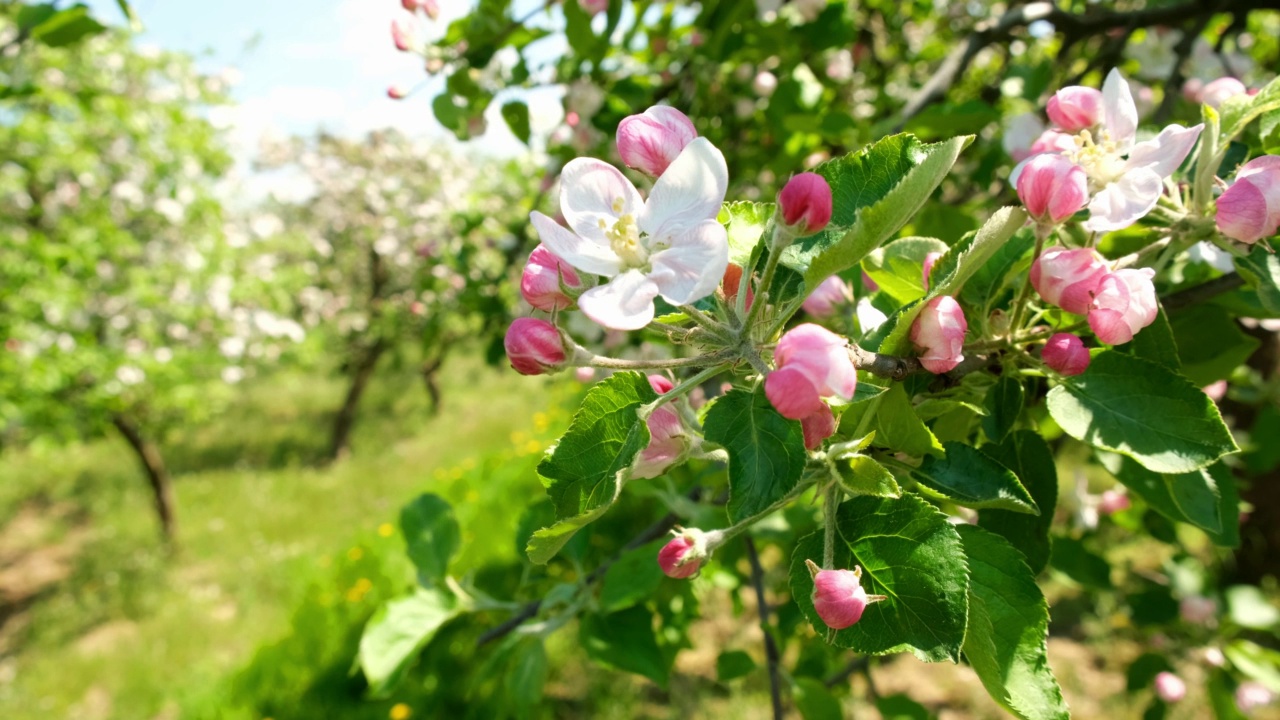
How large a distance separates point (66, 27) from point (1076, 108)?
1.96m

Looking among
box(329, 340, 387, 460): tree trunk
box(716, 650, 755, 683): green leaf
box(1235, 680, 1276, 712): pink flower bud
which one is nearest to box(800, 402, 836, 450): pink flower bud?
box(716, 650, 755, 683): green leaf

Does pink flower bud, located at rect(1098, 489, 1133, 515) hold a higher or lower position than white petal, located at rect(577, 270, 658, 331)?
lower

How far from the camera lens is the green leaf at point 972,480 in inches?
23.2

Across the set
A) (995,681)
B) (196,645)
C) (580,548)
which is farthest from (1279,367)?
(196,645)

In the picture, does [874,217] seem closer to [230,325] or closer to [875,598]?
[875,598]

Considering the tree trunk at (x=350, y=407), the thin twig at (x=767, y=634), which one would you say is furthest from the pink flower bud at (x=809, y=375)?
the tree trunk at (x=350, y=407)

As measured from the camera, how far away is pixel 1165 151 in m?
0.65

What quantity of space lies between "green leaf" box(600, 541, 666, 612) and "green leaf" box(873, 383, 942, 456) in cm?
63

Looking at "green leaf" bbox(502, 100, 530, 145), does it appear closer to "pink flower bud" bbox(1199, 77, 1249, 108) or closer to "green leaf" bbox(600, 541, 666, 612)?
"green leaf" bbox(600, 541, 666, 612)

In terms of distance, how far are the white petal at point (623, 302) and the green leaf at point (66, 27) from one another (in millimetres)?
1747

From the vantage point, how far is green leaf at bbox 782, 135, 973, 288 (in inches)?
18.6

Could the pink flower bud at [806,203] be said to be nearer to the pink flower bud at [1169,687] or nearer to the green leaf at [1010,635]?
the green leaf at [1010,635]

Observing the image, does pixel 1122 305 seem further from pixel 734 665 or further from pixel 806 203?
pixel 734 665

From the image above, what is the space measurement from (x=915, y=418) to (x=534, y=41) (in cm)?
132
